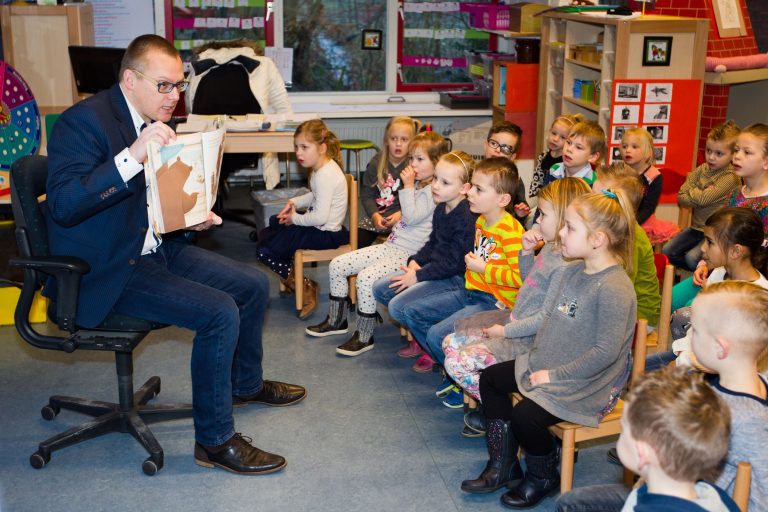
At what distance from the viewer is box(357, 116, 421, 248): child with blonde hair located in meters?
4.38

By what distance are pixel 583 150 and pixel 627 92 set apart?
1.23 m

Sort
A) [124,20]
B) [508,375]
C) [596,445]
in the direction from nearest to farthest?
[508,375] < [596,445] < [124,20]

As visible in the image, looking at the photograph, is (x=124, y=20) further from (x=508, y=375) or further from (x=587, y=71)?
(x=508, y=375)

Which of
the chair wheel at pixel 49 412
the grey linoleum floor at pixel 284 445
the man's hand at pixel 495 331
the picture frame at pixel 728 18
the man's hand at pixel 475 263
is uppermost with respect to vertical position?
the picture frame at pixel 728 18

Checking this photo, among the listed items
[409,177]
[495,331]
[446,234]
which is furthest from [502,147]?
[495,331]

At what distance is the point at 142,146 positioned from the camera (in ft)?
8.84

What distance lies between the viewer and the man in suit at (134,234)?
9.00ft

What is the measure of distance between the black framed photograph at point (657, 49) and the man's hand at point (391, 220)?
71.7 inches

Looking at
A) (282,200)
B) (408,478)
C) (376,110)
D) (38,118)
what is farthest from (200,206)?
(376,110)

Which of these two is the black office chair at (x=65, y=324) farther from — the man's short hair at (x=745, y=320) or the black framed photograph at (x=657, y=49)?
the black framed photograph at (x=657, y=49)

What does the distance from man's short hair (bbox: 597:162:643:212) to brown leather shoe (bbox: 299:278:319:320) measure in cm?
161

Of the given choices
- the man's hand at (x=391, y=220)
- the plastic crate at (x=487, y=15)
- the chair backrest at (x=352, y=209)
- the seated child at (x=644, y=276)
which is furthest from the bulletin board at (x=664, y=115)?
the plastic crate at (x=487, y=15)

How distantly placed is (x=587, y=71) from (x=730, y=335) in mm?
4103

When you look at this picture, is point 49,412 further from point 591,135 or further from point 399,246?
point 591,135
